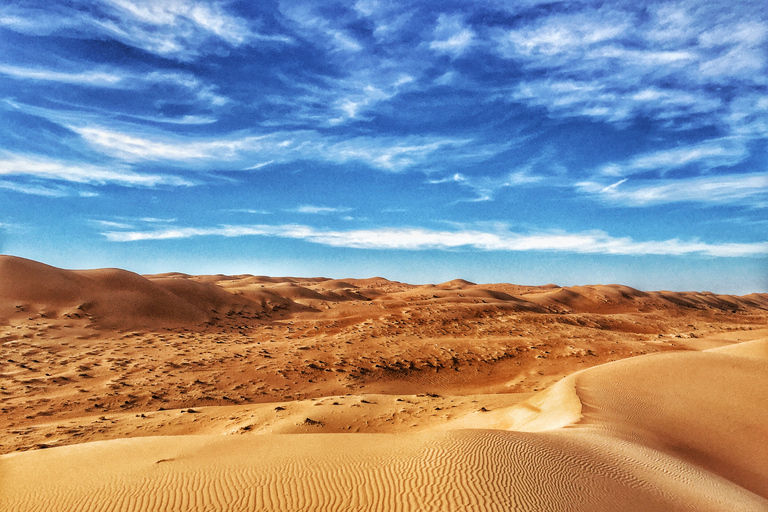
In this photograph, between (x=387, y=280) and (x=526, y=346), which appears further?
(x=387, y=280)

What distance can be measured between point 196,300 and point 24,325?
10.8 meters

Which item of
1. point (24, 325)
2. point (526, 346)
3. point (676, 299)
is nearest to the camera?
point (24, 325)

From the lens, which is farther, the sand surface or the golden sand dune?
the sand surface

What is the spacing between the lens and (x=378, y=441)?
7.07 m

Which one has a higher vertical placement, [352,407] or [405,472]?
[405,472]

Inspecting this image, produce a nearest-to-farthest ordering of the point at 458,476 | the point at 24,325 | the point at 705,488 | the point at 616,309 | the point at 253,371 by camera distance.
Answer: the point at 458,476, the point at 705,488, the point at 253,371, the point at 24,325, the point at 616,309

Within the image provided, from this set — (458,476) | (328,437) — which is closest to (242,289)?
(328,437)

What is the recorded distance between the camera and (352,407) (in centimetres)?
1248

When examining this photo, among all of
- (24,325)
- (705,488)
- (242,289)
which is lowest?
(705,488)

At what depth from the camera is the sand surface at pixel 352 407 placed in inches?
215

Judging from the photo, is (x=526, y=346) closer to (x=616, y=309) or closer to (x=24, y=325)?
(x=24, y=325)

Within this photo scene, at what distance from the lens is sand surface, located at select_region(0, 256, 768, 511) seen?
Result: 17.9ft

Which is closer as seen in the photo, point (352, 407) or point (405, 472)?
point (405, 472)

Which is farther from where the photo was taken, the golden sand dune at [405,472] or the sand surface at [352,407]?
the sand surface at [352,407]
